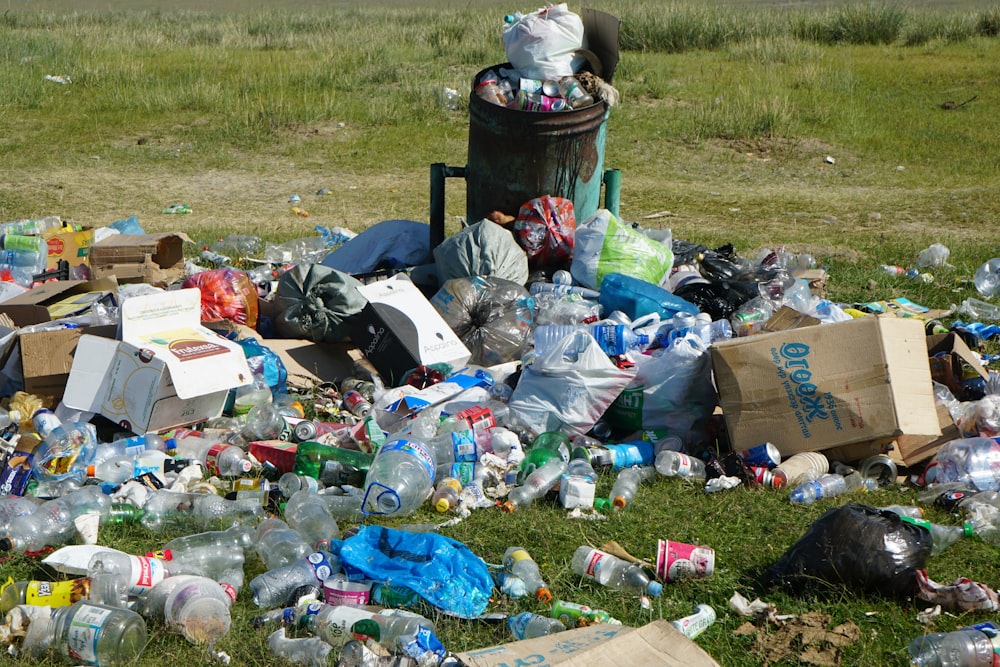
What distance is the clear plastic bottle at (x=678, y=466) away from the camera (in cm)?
Result: 376

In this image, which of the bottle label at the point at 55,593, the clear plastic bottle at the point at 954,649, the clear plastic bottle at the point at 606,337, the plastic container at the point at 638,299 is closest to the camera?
the clear plastic bottle at the point at 954,649

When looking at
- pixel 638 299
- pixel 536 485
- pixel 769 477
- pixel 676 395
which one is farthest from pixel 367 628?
pixel 638 299

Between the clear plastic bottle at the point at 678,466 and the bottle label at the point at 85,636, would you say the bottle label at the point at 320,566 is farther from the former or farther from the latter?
the clear plastic bottle at the point at 678,466

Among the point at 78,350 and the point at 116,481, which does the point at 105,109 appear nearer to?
the point at 78,350

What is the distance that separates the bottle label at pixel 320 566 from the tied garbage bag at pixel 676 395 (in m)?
1.66

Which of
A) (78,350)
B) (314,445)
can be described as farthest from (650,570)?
(78,350)

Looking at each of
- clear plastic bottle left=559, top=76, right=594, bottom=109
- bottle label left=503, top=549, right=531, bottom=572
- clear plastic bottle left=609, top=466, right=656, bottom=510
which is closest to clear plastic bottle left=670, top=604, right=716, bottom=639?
bottle label left=503, top=549, right=531, bottom=572

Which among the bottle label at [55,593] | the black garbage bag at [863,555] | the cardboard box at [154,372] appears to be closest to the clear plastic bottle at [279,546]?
the bottle label at [55,593]

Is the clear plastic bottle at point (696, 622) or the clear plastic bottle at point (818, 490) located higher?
the clear plastic bottle at point (696, 622)

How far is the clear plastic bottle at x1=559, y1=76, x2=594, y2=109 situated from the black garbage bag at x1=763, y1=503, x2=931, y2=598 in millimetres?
3275

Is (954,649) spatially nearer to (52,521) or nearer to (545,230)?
(52,521)

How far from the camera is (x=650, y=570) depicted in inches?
121

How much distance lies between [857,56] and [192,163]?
31.8 ft

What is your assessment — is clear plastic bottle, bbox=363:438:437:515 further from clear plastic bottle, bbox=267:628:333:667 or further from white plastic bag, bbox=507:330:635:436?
clear plastic bottle, bbox=267:628:333:667
